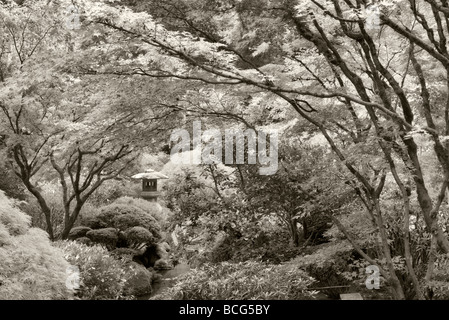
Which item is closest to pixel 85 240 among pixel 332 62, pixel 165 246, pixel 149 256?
pixel 149 256

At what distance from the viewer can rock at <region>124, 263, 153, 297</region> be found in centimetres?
849

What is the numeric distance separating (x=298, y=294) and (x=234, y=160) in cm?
317

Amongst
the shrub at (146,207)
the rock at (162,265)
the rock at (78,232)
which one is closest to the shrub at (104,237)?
the rock at (78,232)

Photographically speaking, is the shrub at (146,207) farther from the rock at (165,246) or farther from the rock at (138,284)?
the rock at (138,284)

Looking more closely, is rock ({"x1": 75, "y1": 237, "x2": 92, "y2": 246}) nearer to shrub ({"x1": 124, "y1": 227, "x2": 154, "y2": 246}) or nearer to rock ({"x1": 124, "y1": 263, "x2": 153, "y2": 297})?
shrub ({"x1": 124, "y1": 227, "x2": 154, "y2": 246})

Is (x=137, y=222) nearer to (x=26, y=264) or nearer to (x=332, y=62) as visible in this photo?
(x=332, y=62)

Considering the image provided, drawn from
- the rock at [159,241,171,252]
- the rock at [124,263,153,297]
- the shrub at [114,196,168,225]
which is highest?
the shrub at [114,196,168,225]

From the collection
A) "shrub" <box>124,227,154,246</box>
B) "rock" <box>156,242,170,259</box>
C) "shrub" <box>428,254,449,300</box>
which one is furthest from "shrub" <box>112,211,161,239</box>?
"shrub" <box>428,254,449,300</box>

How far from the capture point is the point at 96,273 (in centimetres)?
742

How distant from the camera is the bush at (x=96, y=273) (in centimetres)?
711

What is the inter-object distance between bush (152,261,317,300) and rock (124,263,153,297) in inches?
104

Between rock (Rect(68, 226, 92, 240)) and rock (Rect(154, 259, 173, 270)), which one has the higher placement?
rock (Rect(68, 226, 92, 240))

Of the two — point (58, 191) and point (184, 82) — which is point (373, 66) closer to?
point (184, 82)
